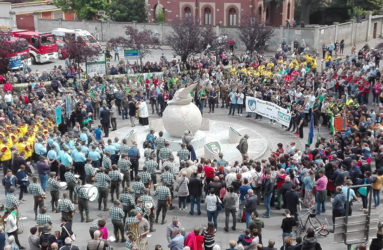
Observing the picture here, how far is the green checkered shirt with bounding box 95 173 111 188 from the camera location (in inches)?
655

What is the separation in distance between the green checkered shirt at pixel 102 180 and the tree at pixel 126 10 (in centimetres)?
4081

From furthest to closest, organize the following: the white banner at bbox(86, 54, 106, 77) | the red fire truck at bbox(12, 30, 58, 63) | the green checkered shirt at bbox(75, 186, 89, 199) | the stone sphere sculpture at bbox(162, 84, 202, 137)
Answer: the red fire truck at bbox(12, 30, 58, 63) < the white banner at bbox(86, 54, 106, 77) < the stone sphere sculpture at bbox(162, 84, 202, 137) < the green checkered shirt at bbox(75, 186, 89, 199)

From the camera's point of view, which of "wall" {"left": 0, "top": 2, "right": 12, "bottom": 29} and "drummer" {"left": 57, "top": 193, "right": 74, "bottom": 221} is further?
"wall" {"left": 0, "top": 2, "right": 12, "bottom": 29}

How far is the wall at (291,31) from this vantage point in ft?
149

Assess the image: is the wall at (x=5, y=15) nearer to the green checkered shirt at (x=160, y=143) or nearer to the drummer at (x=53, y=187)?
the green checkered shirt at (x=160, y=143)

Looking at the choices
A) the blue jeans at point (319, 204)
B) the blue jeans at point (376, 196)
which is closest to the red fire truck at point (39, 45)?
the blue jeans at point (319, 204)

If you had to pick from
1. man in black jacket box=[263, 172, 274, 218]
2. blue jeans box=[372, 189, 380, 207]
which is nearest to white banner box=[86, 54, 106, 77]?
man in black jacket box=[263, 172, 274, 218]

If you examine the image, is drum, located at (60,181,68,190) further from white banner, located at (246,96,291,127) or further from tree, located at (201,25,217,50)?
tree, located at (201,25,217,50)

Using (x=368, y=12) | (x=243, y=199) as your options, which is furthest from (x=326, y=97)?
(x=368, y=12)

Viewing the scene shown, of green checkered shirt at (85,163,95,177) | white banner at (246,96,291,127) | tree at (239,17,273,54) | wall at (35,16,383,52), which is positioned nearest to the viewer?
green checkered shirt at (85,163,95,177)

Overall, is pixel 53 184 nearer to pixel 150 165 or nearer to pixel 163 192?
pixel 150 165

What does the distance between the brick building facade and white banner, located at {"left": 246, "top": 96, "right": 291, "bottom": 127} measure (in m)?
26.8

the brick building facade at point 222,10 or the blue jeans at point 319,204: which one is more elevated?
the brick building facade at point 222,10

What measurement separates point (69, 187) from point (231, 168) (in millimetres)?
5054
